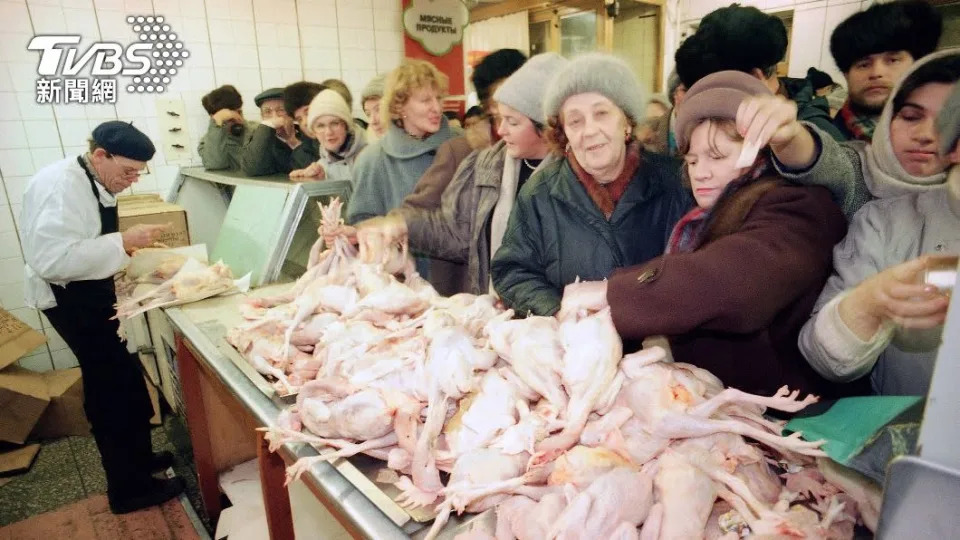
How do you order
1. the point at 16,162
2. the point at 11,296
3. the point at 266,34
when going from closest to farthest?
the point at 16,162 → the point at 11,296 → the point at 266,34

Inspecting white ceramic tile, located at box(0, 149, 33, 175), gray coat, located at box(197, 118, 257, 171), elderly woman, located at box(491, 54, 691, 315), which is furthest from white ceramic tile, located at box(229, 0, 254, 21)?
elderly woman, located at box(491, 54, 691, 315)

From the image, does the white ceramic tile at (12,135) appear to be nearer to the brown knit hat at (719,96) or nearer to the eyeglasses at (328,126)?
the eyeglasses at (328,126)

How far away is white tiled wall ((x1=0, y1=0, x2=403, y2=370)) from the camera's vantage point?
4.27m

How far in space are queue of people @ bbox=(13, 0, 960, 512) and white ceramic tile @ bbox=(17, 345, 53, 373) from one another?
2.38 meters

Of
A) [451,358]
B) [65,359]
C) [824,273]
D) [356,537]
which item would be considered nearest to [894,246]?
[824,273]

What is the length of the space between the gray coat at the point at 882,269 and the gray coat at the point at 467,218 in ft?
4.39

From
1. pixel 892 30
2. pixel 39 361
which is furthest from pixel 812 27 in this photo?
pixel 39 361

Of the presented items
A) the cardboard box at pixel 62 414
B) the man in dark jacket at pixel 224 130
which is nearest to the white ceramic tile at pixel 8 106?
the man in dark jacket at pixel 224 130

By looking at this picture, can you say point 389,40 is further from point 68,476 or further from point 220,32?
point 68,476

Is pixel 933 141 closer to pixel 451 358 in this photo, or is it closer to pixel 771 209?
pixel 771 209

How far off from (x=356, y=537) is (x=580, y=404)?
547mm

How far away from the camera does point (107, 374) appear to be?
2920mm

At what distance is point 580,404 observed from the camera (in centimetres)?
113

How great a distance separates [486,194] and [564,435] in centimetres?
139
